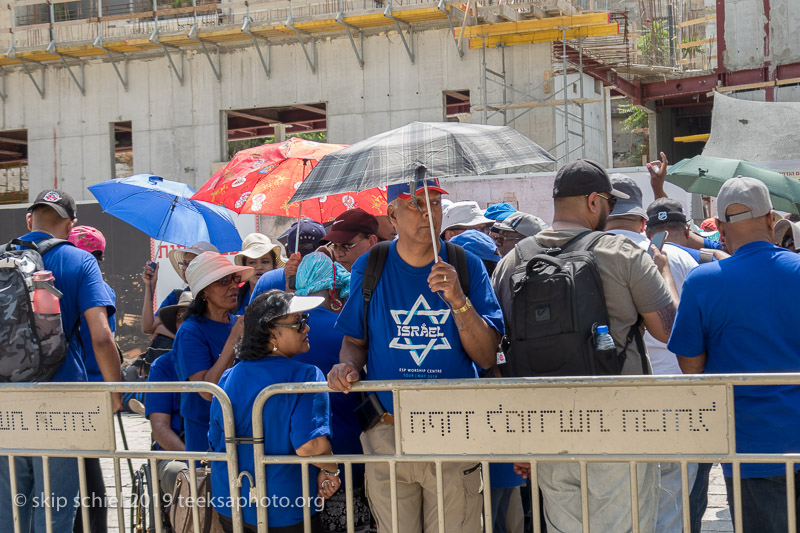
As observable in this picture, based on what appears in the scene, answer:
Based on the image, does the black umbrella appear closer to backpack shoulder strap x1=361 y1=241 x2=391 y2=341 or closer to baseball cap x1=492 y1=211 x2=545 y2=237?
backpack shoulder strap x1=361 y1=241 x2=391 y2=341

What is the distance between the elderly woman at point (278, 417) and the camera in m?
3.74

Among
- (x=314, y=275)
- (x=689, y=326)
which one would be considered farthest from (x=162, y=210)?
(x=689, y=326)

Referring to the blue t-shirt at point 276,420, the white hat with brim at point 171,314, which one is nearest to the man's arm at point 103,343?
the white hat with brim at point 171,314

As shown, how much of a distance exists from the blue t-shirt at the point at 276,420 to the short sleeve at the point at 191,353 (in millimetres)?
728

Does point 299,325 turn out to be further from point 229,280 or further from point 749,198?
point 749,198

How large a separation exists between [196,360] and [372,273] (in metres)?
1.34

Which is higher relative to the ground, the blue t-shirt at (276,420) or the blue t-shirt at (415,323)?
the blue t-shirt at (415,323)

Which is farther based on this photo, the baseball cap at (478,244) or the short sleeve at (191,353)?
the baseball cap at (478,244)

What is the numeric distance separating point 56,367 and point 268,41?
21059 mm

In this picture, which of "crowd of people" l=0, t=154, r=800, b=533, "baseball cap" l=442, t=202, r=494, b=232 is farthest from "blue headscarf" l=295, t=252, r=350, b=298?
"baseball cap" l=442, t=202, r=494, b=232

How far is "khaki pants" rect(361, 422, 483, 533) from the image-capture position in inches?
146

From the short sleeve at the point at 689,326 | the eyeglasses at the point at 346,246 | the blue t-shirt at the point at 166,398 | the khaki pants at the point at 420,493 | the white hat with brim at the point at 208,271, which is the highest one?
the eyeglasses at the point at 346,246

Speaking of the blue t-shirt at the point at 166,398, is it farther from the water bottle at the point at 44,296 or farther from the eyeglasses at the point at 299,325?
the eyeglasses at the point at 299,325

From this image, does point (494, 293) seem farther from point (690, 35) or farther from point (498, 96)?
point (690, 35)
